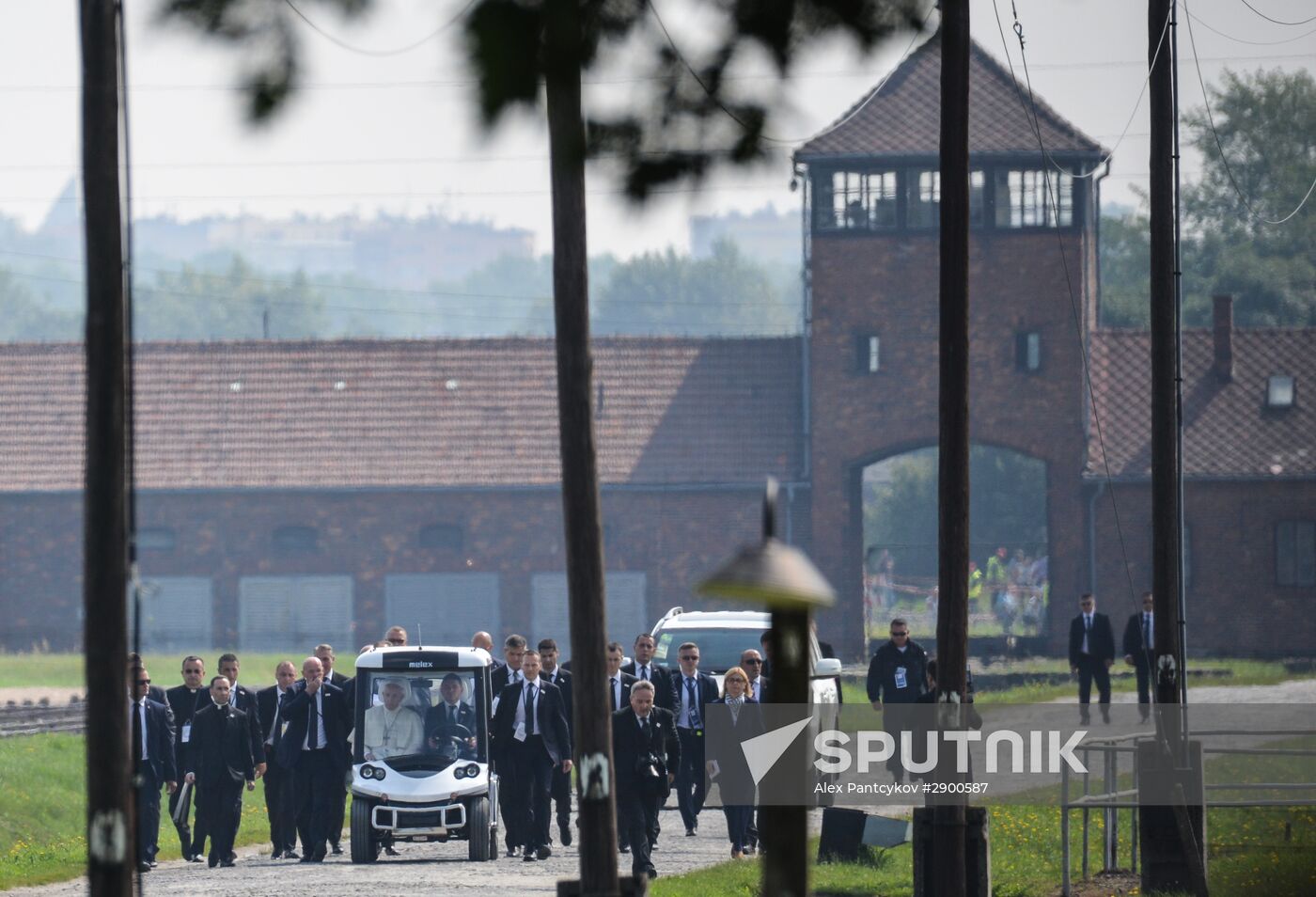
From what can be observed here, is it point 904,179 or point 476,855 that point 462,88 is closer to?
point 476,855

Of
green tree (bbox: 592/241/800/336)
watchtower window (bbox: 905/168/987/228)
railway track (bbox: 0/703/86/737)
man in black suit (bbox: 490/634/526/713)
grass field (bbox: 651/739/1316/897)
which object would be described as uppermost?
green tree (bbox: 592/241/800/336)

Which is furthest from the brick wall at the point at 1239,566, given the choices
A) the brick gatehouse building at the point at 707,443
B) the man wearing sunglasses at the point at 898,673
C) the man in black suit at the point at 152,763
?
the man in black suit at the point at 152,763

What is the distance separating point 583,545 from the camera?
11.6 metres

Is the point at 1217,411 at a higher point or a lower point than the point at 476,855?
higher

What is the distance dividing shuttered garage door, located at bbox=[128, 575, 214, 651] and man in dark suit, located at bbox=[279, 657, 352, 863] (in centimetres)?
2951

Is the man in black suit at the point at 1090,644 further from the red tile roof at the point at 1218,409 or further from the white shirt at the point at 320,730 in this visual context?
the red tile roof at the point at 1218,409

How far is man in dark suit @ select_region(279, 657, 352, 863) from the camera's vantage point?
64.5ft

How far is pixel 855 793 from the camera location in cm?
2344

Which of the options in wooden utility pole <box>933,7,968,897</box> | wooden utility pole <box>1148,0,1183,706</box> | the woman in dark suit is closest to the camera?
wooden utility pole <box>933,7,968,897</box>

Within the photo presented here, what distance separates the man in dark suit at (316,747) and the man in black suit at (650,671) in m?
3.01

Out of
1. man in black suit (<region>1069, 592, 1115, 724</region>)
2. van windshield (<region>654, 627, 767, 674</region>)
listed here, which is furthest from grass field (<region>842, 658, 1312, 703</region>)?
van windshield (<region>654, 627, 767, 674</region>)

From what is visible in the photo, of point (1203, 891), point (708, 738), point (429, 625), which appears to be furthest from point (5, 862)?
point (429, 625)

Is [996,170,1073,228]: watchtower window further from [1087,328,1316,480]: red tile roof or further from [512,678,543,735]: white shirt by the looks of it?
[512,678,543,735]: white shirt

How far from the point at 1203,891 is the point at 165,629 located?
36.1 m
